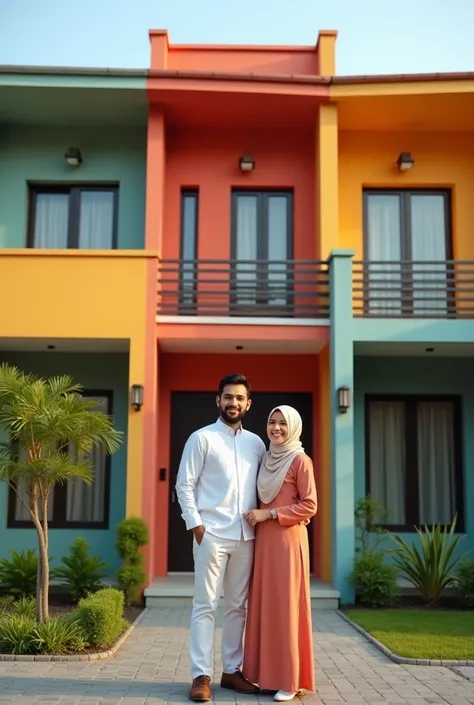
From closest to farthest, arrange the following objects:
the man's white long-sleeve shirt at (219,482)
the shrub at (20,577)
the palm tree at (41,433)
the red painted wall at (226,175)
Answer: the man's white long-sleeve shirt at (219,482), the palm tree at (41,433), the shrub at (20,577), the red painted wall at (226,175)

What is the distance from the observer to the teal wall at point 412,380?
12516mm

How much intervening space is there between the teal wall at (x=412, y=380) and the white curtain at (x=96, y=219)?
4496 mm

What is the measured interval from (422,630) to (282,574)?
129 inches

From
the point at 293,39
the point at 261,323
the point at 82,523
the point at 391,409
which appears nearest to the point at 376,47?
the point at 293,39

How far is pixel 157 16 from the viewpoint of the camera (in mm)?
12797

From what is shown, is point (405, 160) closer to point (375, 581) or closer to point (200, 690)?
point (375, 581)

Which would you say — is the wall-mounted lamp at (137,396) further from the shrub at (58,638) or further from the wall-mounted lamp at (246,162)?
the wall-mounted lamp at (246,162)

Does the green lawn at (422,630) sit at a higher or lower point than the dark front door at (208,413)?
lower

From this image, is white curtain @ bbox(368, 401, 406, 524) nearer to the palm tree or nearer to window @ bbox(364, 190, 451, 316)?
window @ bbox(364, 190, 451, 316)

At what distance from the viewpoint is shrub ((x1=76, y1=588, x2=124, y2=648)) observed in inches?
281

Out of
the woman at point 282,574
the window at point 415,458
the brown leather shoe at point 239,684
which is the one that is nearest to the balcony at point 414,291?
the window at point 415,458

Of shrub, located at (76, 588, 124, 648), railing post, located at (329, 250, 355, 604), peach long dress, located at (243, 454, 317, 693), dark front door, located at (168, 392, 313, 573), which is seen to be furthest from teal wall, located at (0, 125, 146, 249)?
peach long dress, located at (243, 454, 317, 693)

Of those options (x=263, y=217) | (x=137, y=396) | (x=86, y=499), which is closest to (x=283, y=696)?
(x=137, y=396)

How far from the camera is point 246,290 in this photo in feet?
40.8
